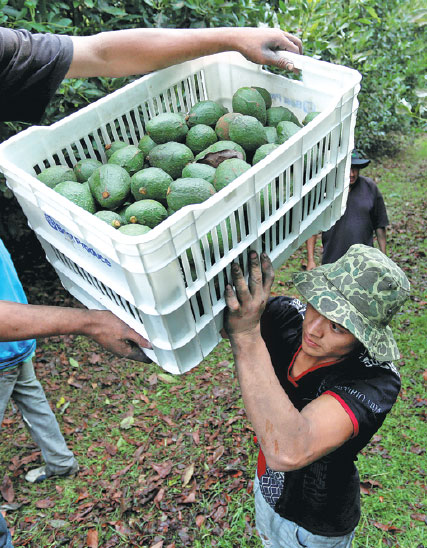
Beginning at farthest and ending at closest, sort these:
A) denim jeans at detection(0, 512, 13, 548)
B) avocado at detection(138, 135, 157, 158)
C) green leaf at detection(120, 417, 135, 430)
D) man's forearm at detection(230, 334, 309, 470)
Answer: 1. green leaf at detection(120, 417, 135, 430)
2. denim jeans at detection(0, 512, 13, 548)
3. avocado at detection(138, 135, 157, 158)
4. man's forearm at detection(230, 334, 309, 470)

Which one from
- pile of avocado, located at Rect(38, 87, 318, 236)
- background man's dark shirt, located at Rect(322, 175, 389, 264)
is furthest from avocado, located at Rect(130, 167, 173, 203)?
background man's dark shirt, located at Rect(322, 175, 389, 264)

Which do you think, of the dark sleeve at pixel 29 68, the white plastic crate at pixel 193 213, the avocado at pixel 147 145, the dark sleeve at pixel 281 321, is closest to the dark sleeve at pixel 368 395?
the dark sleeve at pixel 281 321

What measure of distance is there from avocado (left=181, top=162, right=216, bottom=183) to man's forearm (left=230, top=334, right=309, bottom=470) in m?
0.73

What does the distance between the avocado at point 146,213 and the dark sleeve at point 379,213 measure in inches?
119

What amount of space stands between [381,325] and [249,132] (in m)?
0.97

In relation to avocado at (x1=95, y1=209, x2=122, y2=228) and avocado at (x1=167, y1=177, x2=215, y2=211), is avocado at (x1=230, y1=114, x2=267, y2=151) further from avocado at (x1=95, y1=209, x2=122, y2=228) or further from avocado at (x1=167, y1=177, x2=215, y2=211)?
avocado at (x1=95, y1=209, x2=122, y2=228)

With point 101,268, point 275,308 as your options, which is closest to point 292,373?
point 275,308

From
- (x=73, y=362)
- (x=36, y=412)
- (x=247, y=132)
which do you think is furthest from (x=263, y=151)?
(x=73, y=362)

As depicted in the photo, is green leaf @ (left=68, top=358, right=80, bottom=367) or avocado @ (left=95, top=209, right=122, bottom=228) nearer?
avocado @ (left=95, top=209, right=122, bottom=228)

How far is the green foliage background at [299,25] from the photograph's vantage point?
3.65 metres

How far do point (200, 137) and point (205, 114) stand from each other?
0.57ft

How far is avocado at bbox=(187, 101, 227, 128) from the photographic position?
7.17 ft

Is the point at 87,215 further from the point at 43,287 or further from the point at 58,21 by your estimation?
the point at 43,287

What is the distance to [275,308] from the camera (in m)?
2.15
